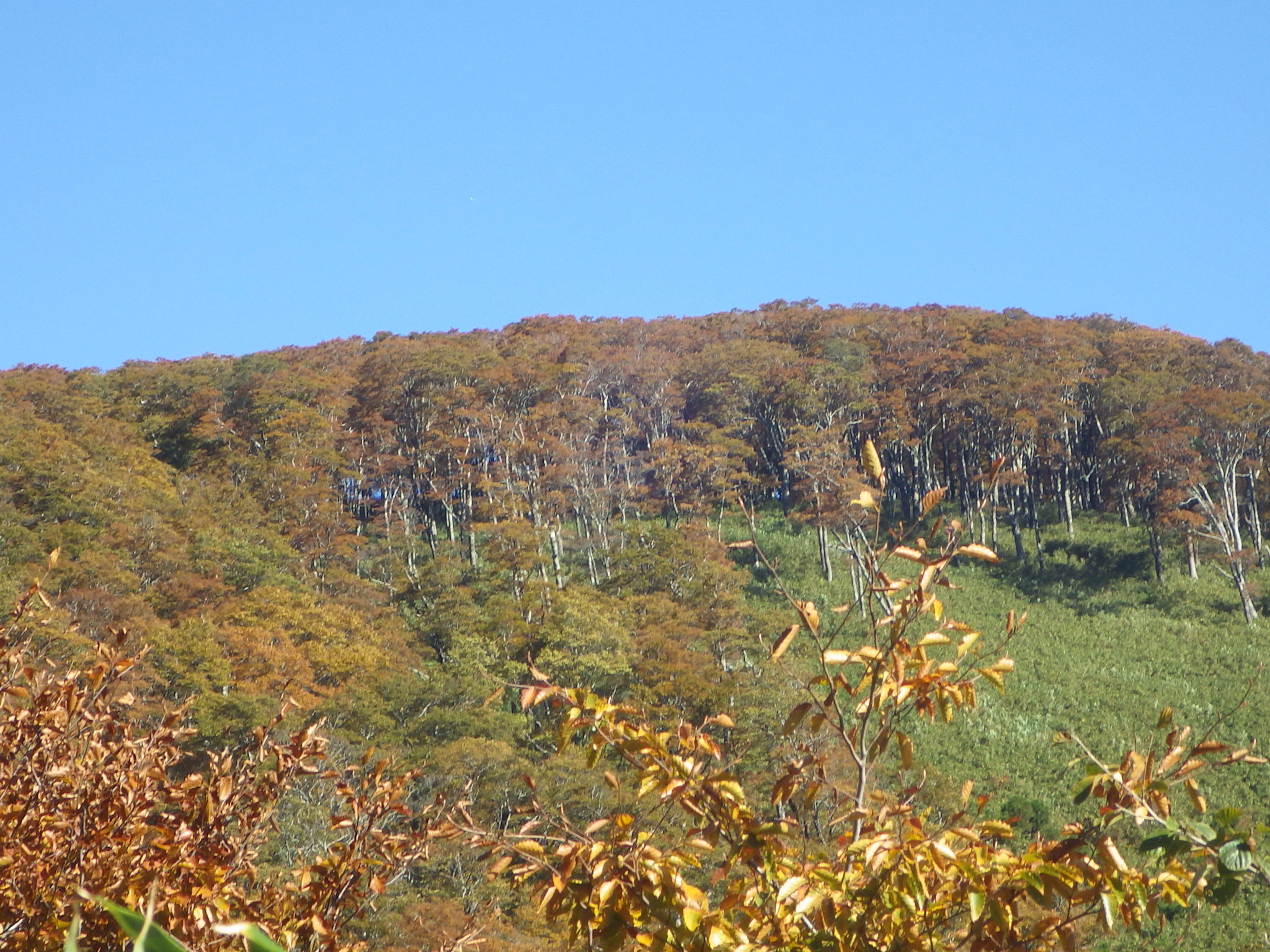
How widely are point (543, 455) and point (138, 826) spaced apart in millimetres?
40167

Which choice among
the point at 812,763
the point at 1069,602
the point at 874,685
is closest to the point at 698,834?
the point at 812,763

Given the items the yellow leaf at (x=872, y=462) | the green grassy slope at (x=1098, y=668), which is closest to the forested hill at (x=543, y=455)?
the green grassy slope at (x=1098, y=668)

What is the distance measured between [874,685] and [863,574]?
0.94ft

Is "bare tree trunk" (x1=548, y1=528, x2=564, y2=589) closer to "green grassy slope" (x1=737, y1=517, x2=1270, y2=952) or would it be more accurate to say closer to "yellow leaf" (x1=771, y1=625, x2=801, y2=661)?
"green grassy slope" (x1=737, y1=517, x2=1270, y2=952)

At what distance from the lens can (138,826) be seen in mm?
3359

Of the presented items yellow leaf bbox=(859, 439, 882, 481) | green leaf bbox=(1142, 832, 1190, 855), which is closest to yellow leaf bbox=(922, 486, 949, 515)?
yellow leaf bbox=(859, 439, 882, 481)

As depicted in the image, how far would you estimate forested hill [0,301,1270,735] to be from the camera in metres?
28.5

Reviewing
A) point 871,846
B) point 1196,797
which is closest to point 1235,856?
point 1196,797

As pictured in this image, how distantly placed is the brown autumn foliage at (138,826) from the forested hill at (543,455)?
66.3ft

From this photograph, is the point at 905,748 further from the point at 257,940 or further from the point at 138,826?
the point at 257,940

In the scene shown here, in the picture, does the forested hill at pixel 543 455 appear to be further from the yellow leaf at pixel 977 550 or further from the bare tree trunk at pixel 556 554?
the yellow leaf at pixel 977 550

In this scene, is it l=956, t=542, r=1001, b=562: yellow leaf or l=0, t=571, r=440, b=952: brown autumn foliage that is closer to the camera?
l=956, t=542, r=1001, b=562: yellow leaf

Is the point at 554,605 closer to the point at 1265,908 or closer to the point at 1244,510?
the point at 1265,908

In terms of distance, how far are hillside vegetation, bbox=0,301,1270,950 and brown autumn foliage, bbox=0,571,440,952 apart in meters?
9.06
